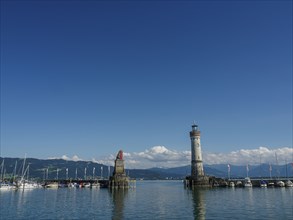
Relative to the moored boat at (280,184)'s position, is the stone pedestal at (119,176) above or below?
above

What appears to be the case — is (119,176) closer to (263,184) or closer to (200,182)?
(200,182)

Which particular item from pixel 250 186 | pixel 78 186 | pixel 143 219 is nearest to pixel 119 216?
pixel 143 219

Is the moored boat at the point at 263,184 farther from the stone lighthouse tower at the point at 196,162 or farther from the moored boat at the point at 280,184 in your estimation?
the stone lighthouse tower at the point at 196,162

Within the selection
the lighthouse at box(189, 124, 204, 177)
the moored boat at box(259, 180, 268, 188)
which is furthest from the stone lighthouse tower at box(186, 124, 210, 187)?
the moored boat at box(259, 180, 268, 188)

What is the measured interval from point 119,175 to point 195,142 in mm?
39449

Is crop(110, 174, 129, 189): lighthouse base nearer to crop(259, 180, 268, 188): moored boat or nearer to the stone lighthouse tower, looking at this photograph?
the stone lighthouse tower

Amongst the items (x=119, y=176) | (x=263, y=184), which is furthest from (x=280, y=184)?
(x=119, y=176)

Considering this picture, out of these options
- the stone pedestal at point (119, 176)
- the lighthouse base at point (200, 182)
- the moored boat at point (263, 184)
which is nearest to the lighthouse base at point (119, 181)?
the stone pedestal at point (119, 176)

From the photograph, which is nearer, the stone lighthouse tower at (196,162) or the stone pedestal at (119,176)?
the stone lighthouse tower at (196,162)

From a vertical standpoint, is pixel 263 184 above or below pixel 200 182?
below

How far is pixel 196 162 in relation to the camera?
4897 inches

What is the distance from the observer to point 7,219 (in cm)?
4812

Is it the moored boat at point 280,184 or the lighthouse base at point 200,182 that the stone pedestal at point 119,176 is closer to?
the lighthouse base at point 200,182

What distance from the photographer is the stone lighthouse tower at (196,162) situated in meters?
124
